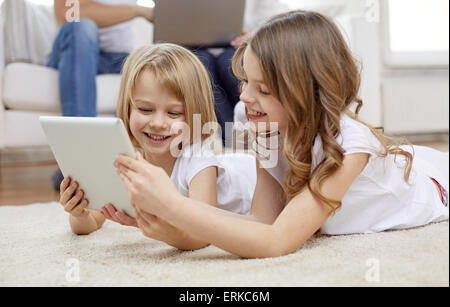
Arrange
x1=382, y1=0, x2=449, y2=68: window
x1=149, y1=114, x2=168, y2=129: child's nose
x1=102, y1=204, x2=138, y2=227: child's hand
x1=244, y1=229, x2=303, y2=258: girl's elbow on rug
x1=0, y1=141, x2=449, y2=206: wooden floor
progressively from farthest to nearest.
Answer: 1. x1=382, y1=0, x2=449, y2=68: window
2. x1=0, y1=141, x2=449, y2=206: wooden floor
3. x1=149, y1=114, x2=168, y2=129: child's nose
4. x1=102, y1=204, x2=138, y2=227: child's hand
5. x1=244, y1=229, x2=303, y2=258: girl's elbow on rug

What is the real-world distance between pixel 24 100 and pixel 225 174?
3.78 ft

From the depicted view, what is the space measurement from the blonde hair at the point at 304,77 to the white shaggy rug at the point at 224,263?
15 centimetres

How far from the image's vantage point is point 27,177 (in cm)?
250

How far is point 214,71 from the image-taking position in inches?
83.3

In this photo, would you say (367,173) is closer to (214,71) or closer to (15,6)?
(214,71)

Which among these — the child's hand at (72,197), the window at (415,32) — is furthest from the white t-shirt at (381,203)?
the window at (415,32)

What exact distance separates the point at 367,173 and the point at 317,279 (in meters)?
0.35

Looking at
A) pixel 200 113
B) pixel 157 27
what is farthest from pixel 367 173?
pixel 157 27

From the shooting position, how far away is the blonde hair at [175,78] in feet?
3.10

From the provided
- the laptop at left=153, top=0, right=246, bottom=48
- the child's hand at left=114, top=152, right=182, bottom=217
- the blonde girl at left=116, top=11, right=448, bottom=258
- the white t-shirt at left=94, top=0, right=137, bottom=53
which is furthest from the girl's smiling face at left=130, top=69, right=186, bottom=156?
the white t-shirt at left=94, top=0, right=137, bottom=53

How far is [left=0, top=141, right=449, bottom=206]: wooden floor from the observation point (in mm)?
1741

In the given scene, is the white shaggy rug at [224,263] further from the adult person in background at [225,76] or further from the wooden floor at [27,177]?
the adult person in background at [225,76]

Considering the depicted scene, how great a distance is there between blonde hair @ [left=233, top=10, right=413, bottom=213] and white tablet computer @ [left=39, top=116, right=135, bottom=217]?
10.7 inches

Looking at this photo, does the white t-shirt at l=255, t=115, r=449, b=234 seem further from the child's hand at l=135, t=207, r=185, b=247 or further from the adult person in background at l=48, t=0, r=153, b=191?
the adult person in background at l=48, t=0, r=153, b=191
